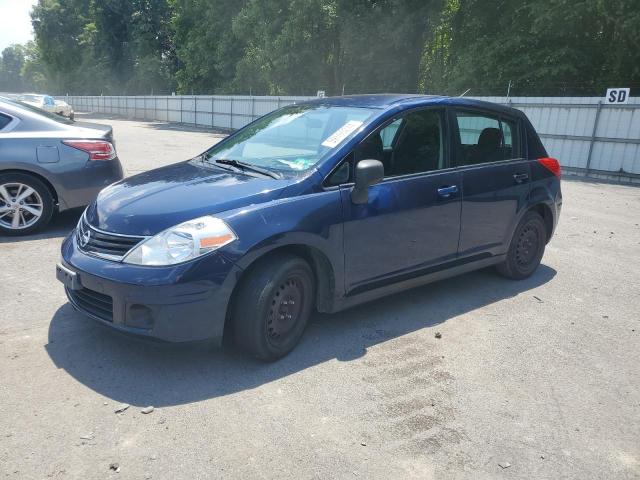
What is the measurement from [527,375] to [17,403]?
3093 mm

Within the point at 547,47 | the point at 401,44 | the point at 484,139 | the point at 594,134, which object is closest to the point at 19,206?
the point at 484,139

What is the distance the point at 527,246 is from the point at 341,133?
2559mm

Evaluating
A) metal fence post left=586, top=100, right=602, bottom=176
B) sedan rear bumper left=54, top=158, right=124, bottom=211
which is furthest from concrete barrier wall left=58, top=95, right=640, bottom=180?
sedan rear bumper left=54, top=158, right=124, bottom=211

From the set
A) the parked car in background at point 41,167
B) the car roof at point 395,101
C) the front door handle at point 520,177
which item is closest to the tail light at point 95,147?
the parked car in background at point 41,167

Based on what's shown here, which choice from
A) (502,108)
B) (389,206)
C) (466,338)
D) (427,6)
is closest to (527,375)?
(466,338)

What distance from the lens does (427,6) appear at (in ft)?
82.6

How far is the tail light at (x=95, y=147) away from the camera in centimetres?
630

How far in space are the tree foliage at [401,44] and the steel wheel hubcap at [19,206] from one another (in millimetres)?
17275

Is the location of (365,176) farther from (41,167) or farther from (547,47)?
(547,47)

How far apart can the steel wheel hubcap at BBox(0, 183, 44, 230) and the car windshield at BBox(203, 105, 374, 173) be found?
270 cm

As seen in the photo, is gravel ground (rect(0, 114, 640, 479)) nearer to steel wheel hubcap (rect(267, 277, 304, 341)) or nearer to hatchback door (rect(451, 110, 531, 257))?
steel wheel hubcap (rect(267, 277, 304, 341))

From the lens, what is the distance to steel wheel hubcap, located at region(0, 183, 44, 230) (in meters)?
6.14

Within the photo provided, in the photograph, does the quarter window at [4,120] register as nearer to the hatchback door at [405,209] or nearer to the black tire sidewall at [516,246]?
the hatchback door at [405,209]

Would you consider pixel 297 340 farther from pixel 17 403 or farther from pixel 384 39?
pixel 384 39
